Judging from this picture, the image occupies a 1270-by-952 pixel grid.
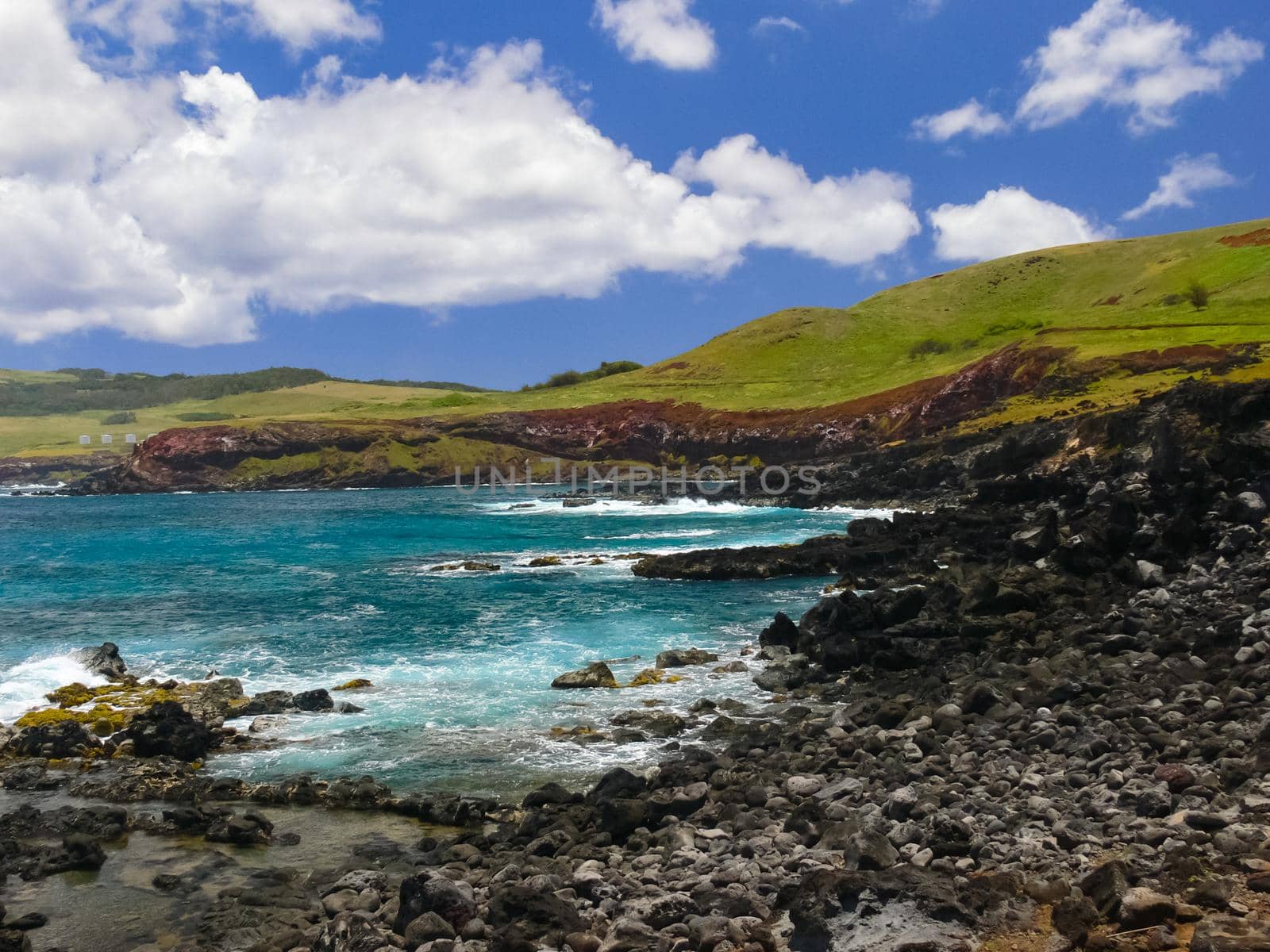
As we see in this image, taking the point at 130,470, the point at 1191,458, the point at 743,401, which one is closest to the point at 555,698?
the point at 1191,458

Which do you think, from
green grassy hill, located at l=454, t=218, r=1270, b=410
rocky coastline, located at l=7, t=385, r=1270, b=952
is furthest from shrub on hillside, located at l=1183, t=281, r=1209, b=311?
rocky coastline, located at l=7, t=385, r=1270, b=952

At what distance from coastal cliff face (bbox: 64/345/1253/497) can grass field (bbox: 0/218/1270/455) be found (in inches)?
279

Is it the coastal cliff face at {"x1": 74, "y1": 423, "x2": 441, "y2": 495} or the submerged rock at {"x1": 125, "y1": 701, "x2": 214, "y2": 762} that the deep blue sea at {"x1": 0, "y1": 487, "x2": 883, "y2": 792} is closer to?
the submerged rock at {"x1": 125, "y1": 701, "x2": 214, "y2": 762}

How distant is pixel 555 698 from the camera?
20.5 meters

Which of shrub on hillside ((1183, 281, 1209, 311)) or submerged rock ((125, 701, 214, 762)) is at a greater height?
shrub on hillside ((1183, 281, 1209, 311))

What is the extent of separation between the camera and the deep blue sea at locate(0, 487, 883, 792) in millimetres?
17509

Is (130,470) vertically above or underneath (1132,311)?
underneath

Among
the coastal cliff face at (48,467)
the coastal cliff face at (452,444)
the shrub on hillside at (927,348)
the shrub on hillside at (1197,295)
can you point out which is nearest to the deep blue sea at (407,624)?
the coastal cliff face at (452,444)

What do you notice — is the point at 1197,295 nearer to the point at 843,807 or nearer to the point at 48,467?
the point at 843,807

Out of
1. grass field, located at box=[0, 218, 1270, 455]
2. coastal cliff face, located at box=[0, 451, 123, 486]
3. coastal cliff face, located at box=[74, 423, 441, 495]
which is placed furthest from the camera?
coastal cliff face, located at box=[0, 451, 123, 486]

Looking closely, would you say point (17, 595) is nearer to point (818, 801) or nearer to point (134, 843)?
point (134, 843)

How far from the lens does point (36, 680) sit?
2367cm

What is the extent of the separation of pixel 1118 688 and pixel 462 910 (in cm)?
1024

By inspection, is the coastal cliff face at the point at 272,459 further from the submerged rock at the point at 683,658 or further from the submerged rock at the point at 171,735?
the submerged rock at the point at 171,735
